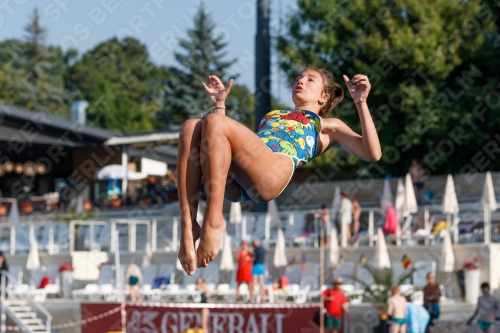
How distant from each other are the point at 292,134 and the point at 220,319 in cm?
880

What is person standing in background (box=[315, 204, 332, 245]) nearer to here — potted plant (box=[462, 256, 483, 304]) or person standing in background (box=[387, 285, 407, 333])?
potted plant (box=[462, 256, 483, 304])

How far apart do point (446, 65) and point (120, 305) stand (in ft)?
36.9

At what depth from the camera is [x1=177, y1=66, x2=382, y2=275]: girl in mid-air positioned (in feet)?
16.1

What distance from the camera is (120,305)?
14453mm

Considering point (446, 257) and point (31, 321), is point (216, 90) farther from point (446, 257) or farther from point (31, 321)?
point (31, 321)

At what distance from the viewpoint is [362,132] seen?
5.61m

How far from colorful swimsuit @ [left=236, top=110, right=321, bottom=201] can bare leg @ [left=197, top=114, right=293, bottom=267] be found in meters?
0.13

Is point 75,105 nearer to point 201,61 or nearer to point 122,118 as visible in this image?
point 201,61

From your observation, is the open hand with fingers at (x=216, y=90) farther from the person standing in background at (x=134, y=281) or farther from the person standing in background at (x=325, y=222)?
the person standing in background at (x=134, y=281)

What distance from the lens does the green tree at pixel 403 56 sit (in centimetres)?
2186

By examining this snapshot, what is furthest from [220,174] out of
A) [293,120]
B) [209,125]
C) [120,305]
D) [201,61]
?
[201,61]

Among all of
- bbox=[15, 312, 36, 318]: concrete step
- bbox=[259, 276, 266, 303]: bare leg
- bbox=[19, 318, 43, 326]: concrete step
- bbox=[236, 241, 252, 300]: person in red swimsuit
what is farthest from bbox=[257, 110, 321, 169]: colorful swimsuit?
bbox=[15, 312, 36, 318]: concrete step

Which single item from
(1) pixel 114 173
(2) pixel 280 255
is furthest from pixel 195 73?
(2) pixel 280 255

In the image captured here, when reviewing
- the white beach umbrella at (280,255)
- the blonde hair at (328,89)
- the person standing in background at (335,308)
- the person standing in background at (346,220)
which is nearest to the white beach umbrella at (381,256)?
the person standing in background at (335,308)
